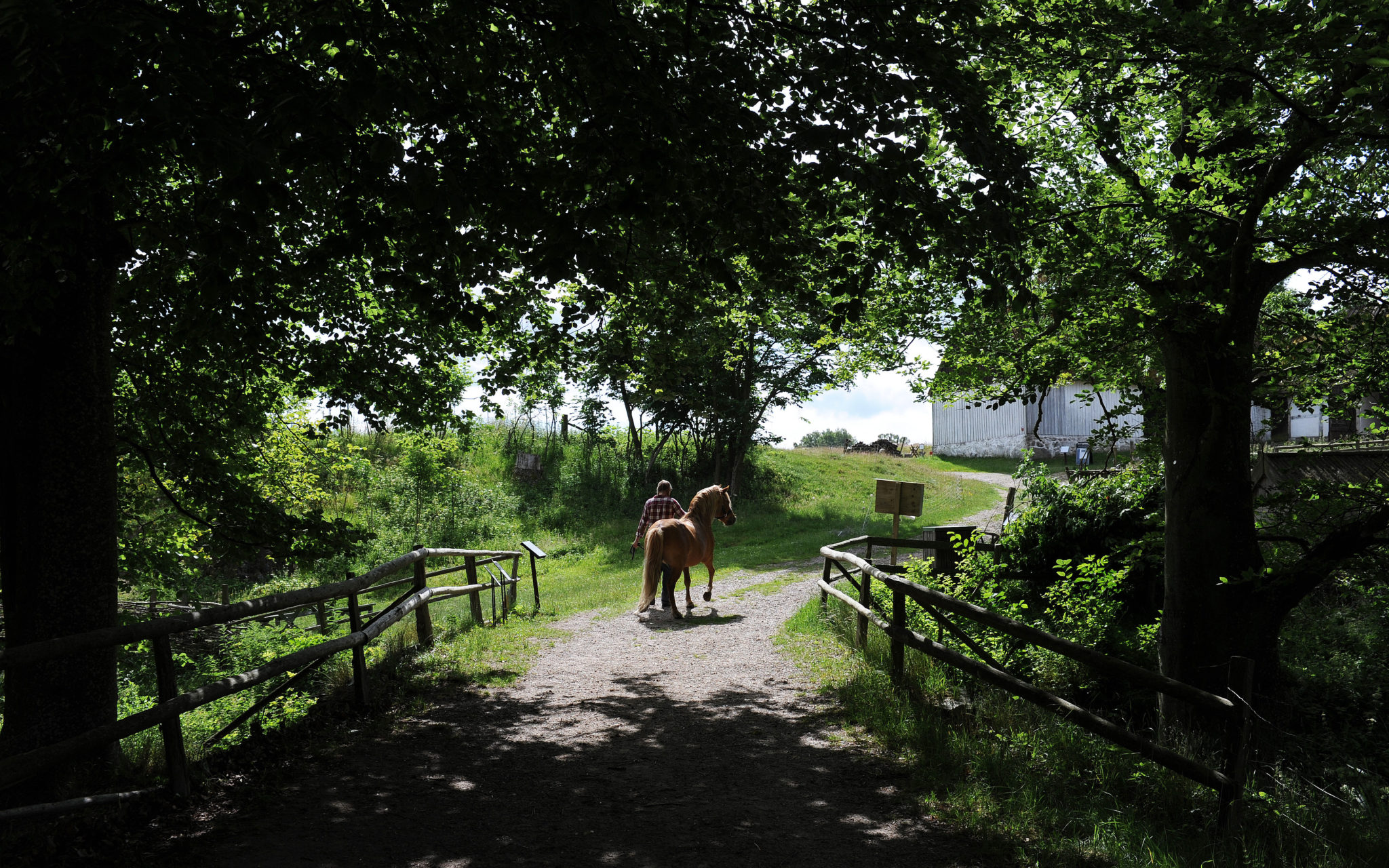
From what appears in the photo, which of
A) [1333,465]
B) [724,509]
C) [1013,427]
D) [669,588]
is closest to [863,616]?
[669,588]

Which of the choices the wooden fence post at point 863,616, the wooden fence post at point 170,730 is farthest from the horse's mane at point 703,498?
the wooden fence post at point 170,730

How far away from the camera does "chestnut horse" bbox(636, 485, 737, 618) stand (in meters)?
13.4

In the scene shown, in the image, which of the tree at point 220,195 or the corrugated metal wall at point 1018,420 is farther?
the corrugated metal wall at point 1018,420

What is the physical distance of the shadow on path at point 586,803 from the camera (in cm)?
452

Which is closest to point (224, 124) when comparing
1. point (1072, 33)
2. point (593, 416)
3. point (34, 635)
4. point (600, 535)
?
point (34, 635)

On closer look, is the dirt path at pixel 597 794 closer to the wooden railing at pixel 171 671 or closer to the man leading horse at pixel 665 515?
the wooden railing at pixel 171 671

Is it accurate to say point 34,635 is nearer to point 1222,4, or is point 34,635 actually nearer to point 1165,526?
point 1222,4

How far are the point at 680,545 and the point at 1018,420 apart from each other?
3575 centimetres

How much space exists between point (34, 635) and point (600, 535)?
73.8 ft

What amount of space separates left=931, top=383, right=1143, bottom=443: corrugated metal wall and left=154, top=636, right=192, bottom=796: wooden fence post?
3698cm

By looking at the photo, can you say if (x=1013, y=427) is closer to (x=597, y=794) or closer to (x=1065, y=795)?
(x=1065, y=795)

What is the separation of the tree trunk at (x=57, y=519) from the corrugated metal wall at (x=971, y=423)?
137ft

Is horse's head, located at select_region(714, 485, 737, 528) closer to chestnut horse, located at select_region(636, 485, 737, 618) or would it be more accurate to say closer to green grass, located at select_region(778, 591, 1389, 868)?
chestnut horse, located at select_region(636, 485, 737, 618)

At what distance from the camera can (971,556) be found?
1152 centimetres
